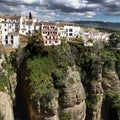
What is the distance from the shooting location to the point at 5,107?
31.0 meters

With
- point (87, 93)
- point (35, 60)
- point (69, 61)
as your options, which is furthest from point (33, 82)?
point (87, 93)

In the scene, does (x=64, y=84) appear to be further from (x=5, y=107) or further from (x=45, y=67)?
(x=5, y=107)

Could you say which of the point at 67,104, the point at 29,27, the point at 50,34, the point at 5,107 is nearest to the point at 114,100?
the point at 67,104

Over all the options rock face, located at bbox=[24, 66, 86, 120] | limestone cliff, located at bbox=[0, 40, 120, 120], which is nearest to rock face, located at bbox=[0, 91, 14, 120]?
limestone cliff, located at bbox=[0, 40, 120, 120]

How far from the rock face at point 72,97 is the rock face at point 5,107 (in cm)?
636

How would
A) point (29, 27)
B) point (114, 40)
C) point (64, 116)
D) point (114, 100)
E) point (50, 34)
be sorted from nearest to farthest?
point (64, 116) < point (114, 100) < point (50, 34) < point (29, 27) < point (114, 40)

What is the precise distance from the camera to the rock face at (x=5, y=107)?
3044 centimetres

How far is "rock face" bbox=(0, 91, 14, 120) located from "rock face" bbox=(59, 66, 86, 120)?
6.36 meters

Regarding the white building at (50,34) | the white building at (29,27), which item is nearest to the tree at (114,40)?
the white building at (50,34)

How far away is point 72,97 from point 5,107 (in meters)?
8.65

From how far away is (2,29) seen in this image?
131 ft

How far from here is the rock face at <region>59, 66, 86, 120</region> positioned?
35031 millimetres

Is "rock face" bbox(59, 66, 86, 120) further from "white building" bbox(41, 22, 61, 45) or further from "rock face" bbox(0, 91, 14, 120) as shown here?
"rock face" bbox(0, 91, 14, 120)

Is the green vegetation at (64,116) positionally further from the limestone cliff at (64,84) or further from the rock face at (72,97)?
the rock face at (72,97)
